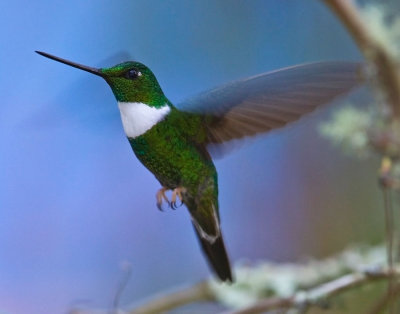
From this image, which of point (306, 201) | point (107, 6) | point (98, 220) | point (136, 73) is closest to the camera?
point (136, 73)

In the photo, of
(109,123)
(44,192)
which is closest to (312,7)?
(44,192)

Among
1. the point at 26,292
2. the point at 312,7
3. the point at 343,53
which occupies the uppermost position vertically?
the point at 312,7

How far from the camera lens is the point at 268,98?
1.48 feet

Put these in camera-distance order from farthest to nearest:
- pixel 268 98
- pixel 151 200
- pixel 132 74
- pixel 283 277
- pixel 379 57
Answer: pixel 283 277
pixel 151 200
pixel 379 57
pixel 268 98
pixel 132 74

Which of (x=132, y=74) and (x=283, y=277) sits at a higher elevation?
(x=132, y=74)

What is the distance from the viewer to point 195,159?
44cm

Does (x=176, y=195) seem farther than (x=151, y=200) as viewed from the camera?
No

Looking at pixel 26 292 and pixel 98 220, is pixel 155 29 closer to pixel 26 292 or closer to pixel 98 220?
pixel 98 220

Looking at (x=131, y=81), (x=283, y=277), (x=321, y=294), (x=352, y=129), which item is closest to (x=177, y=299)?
(x=283, y=277)

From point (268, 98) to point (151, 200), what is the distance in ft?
0.96

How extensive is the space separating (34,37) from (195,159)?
7.2 inches

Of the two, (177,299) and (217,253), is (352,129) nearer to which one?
(217,253)

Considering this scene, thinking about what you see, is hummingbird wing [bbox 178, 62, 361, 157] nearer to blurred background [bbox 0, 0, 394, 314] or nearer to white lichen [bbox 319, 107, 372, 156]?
blurred background [bbox 0, 0, 394, 314]

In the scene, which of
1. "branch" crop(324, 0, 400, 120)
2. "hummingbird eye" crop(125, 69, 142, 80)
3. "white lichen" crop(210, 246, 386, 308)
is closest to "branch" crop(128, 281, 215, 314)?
"white lichen" crop(210, 246, 386, 308)
